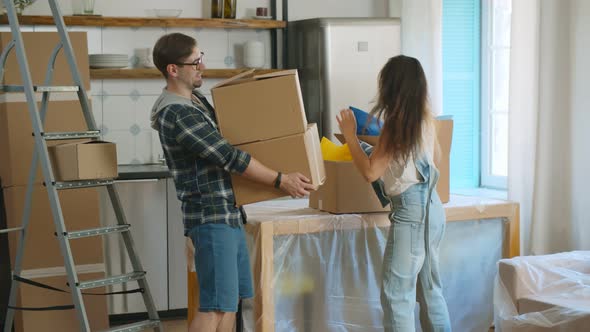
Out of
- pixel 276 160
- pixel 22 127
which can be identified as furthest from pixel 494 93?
pixel 22 127

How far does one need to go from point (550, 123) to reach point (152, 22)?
2382mm

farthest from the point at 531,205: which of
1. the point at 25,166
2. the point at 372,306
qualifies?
the point at 25,166

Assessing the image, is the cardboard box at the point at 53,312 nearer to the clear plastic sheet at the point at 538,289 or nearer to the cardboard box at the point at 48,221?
the cardboard box at the point at 48,221

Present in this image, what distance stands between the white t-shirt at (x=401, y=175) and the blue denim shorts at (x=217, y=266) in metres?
0.66

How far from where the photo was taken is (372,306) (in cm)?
380

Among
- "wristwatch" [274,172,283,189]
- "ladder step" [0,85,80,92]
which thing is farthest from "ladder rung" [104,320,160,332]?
"ladder step" [0,85,80,92]

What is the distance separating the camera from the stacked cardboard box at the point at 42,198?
4.10 m

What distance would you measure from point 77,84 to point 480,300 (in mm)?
2046

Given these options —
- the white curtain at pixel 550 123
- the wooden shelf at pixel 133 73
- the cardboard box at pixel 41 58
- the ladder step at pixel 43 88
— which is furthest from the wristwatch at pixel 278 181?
the wooden shelf at pixel 133 73

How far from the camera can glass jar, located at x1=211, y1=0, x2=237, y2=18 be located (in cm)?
543

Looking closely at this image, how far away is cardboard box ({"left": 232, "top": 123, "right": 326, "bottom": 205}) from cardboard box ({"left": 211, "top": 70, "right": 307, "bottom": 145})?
0.03 m

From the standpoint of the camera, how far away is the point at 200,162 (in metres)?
3.04

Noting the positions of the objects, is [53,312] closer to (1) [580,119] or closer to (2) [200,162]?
(2) [200,162]

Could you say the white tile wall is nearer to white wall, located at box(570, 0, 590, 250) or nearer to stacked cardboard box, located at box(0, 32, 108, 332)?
stacked cardboard box, located at box(0, 32, 108, 332)
